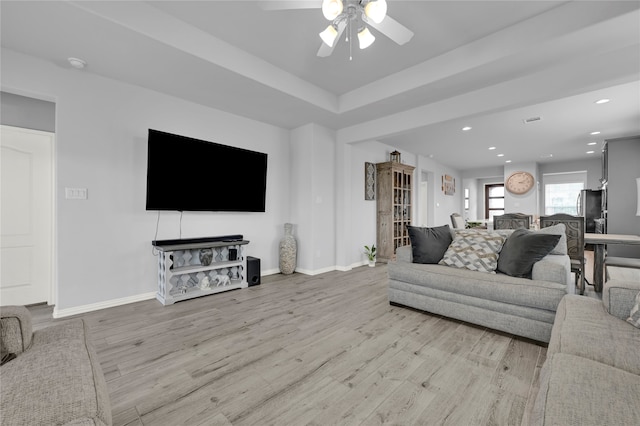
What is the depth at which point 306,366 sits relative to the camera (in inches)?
71.8

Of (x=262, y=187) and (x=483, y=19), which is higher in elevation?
(x=483, y=19)

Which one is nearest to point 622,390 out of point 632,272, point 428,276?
point 428,276

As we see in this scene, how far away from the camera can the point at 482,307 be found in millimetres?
2369

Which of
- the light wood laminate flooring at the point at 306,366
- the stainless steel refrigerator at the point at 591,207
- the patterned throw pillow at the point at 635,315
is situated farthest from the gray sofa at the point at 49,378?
the stainless steel refrigerator at the point at 591,207

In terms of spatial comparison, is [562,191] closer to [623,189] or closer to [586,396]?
[623,189]

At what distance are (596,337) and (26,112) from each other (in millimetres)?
4919


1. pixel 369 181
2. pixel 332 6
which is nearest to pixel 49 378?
pixel 332 6

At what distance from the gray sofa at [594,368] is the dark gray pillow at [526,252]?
763 mm

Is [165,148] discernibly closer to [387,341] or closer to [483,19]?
[387,341]

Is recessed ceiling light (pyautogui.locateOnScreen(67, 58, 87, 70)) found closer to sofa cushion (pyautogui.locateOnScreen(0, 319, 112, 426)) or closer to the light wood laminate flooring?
the light wood laminate flooring

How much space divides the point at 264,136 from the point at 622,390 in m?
4.39

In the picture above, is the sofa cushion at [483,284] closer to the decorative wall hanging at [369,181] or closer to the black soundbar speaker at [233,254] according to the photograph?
the black soundbar speaker at [233,254]

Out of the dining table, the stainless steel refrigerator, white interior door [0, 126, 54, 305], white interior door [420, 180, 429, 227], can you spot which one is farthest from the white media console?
the stainless steel refrigerator

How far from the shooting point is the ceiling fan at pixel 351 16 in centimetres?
180
